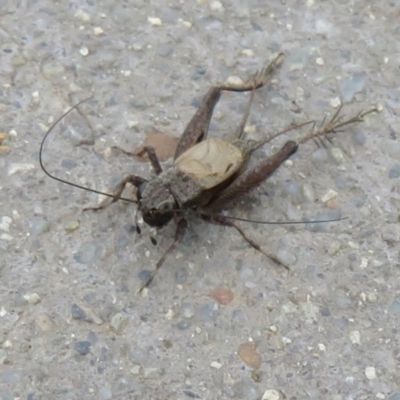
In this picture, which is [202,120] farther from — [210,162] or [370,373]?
[370,373]

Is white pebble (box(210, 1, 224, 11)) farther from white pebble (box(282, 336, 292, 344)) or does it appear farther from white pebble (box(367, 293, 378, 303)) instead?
white pebble (box(282, 336, 292, 344))

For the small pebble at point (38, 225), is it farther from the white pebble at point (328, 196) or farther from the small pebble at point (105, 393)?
the white pebble at point (328, 196)

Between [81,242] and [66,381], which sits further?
[81,242]

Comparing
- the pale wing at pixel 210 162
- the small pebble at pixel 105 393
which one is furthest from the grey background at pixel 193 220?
the pale wing at pixel 210 162

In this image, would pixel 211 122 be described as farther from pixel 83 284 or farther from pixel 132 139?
pixel 83 284

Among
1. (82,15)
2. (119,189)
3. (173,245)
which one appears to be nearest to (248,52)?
(82,15)

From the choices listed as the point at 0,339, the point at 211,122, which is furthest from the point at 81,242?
the point at 211,122
